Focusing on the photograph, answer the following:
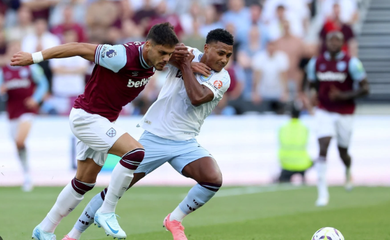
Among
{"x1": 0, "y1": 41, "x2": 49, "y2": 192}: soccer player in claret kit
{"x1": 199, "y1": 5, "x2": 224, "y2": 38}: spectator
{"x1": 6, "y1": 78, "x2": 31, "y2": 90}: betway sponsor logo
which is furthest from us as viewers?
{"x1": 199, "y1": 5, "x2": 224, "y2": 38}: spectator

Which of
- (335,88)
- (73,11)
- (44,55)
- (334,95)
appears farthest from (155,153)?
(73,11)

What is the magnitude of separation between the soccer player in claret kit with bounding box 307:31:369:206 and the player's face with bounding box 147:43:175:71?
6107mm

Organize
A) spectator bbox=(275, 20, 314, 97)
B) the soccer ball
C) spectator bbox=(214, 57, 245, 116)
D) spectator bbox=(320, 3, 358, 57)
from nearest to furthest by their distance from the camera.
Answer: the soccer ball < spectator bbox=(214, 57, 245, 116) < spectator bbox=(275, 20, 314, 97) < spectator bbox=(320, 3, 358, 57)

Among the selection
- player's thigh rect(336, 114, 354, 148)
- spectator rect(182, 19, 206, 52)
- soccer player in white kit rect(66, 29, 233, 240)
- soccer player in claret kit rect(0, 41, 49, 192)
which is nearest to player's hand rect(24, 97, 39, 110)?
soccer player in claret kit rect(0, 41, 49, 192)

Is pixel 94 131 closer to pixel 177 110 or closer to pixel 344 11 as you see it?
pixel 177 110

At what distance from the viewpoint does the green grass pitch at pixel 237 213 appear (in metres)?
8.10

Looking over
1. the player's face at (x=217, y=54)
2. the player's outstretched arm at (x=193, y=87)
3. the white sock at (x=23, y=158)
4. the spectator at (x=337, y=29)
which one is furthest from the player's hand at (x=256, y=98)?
the player's outstretched arm at (x=193, y=87)

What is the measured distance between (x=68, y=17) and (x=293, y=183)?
7479 millimetres

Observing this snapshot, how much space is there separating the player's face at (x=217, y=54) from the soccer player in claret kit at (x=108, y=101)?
0.68 metres

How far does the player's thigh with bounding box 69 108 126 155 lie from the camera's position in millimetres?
6589

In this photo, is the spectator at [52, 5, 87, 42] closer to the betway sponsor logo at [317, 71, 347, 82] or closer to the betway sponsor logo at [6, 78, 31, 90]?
the betway sponsor logo at [6, 78, 31, 90]

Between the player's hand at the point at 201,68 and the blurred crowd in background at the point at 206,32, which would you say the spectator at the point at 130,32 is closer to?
the blurred crowd in background at the point at 206,32

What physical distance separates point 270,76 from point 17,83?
618 cm

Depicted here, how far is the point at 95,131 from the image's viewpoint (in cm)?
661
